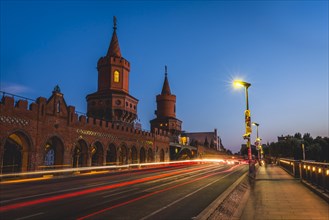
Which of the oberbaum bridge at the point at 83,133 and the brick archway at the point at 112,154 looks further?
the brick archway at the point at 112,154

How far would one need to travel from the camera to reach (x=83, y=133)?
123ft

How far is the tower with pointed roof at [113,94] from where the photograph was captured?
55.0 meters

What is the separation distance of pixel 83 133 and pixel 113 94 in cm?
1843

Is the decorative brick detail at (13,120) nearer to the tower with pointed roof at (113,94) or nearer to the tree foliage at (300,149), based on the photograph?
the tower with pointed roof at (113,94)

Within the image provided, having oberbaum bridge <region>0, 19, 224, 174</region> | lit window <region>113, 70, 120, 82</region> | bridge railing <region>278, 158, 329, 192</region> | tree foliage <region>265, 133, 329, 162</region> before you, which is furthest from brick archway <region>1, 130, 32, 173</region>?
tree foliage <region>265, 133, 329, 162</region>

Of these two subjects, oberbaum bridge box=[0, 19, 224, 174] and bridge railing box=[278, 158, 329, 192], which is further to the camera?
oberbaum bridge box=[0, 19, 224, 174]

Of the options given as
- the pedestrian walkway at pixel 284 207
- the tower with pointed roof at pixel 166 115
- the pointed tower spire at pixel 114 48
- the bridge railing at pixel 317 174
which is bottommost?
the pedestrian walkway at pixel 284 207

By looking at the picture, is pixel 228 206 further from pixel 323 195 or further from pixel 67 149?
pixel 67 149

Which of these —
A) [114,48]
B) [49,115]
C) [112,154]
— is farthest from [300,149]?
[49,115]

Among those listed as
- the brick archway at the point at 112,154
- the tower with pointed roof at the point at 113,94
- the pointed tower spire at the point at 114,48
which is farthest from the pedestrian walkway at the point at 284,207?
the pointed tower spire at the point at 114,48

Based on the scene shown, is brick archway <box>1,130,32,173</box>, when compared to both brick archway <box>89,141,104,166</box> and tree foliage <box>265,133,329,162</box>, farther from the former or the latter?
tree foliage <box>265,133,329,162</box>

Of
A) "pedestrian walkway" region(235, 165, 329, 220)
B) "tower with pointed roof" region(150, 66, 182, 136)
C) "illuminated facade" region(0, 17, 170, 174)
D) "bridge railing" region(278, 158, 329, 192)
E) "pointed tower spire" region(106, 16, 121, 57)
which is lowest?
"pedestrian walkway" region(235, 165, 329, 220)

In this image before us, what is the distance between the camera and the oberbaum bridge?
28875mm

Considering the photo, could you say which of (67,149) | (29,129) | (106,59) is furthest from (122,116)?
(29,129)
